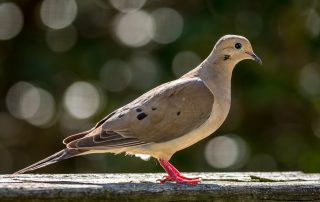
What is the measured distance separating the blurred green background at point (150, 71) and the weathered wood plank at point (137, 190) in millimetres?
3444

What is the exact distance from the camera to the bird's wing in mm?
4418

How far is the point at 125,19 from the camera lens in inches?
314

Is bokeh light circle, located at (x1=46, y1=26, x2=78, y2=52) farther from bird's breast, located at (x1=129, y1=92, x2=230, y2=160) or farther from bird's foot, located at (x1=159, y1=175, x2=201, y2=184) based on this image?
bird's foot, located at (x1=159, y1=175, x2=201, y2=184)

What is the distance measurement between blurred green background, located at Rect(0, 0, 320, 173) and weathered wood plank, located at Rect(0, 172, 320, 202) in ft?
11.3

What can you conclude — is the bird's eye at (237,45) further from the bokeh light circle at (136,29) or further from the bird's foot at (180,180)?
the bokeh light circle at (136,29)

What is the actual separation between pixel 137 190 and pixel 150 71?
4032 mm

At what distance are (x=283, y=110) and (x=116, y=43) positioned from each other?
1.58 m

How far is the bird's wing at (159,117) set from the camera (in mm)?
4418

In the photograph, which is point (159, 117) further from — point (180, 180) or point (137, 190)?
point (137, 190)

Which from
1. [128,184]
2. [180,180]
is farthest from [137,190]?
[180,180]

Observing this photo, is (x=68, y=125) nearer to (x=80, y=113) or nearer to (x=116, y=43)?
(x=80, y=113)

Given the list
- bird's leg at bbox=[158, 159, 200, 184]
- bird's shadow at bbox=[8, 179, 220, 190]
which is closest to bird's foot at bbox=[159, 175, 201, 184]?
bird's leg at bbox=[158, 159, 200, 184]

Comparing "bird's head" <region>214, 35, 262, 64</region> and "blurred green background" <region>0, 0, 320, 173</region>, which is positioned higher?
"blurred green background" <region>0, 0, 320, 173</region>

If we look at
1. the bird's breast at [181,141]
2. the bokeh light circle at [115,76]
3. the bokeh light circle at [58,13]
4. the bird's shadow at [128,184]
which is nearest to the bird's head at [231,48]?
the bird's breast at [181,141]
